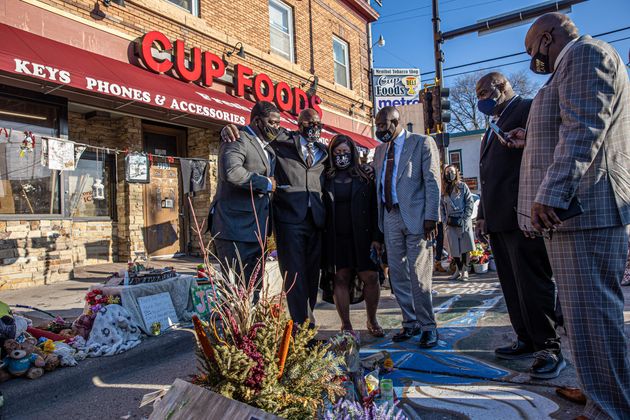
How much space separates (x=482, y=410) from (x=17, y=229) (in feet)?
22.7

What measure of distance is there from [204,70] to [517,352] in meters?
7.97

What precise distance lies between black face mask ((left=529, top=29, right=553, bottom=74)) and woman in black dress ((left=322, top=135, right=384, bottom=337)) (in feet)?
5.79

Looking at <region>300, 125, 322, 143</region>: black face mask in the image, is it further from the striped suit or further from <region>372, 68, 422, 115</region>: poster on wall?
<region>372, 68, 422, 115</region>: poster on wall

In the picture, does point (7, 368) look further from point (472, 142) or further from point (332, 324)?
point (472, 142)

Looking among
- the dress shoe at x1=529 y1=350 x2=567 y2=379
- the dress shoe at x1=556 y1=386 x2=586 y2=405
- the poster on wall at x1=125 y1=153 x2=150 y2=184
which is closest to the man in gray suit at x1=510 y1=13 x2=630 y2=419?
the dress shoe at x1=556 y1=386 x2=586 y2=405

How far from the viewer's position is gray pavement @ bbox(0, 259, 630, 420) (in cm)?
243

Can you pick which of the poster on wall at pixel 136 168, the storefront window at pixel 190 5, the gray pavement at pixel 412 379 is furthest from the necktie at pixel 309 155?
the storefront window at pixel 190 5

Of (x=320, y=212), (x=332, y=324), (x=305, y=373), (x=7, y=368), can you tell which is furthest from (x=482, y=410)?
(x=7, y=368)

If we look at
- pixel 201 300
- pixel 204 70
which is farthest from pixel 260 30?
pixel 201 300

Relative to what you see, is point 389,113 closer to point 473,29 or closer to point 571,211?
point 571,211

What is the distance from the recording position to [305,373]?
5.35ft

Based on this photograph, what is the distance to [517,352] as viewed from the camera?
313 cm

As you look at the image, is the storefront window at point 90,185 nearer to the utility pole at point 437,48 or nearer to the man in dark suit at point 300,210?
the man in dark suit at point 300,210

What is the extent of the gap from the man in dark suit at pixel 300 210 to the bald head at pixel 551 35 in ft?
5.72
